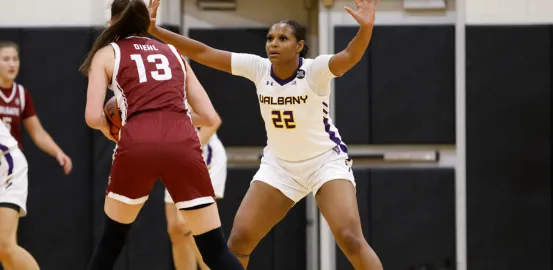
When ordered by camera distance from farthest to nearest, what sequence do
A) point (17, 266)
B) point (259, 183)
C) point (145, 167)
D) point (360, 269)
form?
point (17, 266) → point (259, 183) → point (360, 269) → point (145, 167)

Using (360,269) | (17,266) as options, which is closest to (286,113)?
(360,269)

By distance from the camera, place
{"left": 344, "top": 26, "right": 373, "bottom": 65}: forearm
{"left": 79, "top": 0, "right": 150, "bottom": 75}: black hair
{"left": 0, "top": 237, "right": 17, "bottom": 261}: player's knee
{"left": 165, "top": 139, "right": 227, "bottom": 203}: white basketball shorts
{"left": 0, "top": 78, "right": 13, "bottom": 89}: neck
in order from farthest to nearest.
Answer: {"left": 165, "top": 139, "right": 227, "bottom": 203}: white basketball shorts, {"left": 0, "top": 78, "right": 13, "bottom": 89}: neck, {"left": 0, "top": 237, "right": 17, "bottom": 261}: player's knee, {"left": 344, "top": 26, "right": 373, "bottom": 65}: forearm, {"left": 79, "top": 0, "right": 150, "bottom": 75}: black hair

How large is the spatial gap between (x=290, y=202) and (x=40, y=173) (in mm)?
3673

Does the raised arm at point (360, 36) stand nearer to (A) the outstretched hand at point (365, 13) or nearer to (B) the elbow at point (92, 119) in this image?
(A) the outstretched hand at point (365, 13)

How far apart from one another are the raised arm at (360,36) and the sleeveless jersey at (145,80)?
0.97m

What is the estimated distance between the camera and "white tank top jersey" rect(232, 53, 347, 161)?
15.8ft

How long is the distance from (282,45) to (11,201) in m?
2.25

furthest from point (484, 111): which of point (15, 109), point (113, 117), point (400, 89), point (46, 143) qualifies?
point (113, 117)

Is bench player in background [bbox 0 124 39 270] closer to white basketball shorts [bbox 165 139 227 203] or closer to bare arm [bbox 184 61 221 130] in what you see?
white basketball shorts [bbox 165 139 227 203]

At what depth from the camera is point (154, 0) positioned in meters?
5.02

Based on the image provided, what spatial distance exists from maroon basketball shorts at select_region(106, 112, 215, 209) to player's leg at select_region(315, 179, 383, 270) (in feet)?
2.92

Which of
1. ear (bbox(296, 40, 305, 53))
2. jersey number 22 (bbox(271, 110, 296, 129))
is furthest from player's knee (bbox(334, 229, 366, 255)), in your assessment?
ear (bbox(296, 40, 305, 53))

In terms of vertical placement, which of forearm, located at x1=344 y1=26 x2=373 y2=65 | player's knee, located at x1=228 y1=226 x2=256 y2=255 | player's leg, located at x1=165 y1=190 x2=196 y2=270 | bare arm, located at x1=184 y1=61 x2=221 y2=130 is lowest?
player's leg, located at x1=165 y1=190 x2=196 y2=270

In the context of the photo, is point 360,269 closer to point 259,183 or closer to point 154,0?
point 259,183
